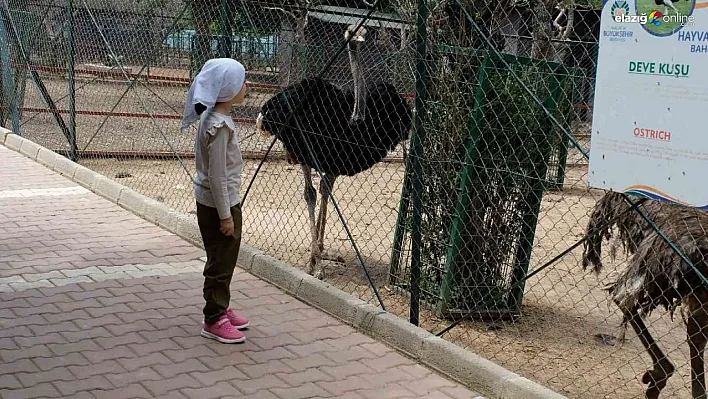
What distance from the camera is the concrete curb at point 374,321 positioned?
4.45m

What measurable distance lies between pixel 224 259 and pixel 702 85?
2.76 meters

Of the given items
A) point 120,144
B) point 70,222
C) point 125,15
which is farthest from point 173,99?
point 70,222

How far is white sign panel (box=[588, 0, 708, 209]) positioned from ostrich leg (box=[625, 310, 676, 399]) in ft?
3.93

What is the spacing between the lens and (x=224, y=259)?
5023 millimetres

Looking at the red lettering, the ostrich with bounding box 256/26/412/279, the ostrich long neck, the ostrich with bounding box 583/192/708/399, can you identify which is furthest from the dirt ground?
the red lettering

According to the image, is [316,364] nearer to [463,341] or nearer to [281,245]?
[463,341]

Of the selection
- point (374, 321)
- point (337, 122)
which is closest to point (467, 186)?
point (374, 321)

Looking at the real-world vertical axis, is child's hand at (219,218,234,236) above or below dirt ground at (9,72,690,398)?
above

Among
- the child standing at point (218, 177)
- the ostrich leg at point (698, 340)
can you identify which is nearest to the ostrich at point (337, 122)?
the child standing at point (218, 177)

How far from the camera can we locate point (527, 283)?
712 centimetres

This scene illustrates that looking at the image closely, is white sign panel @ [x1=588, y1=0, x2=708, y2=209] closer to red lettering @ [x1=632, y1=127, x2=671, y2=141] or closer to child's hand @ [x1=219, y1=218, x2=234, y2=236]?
red lettering @ [x1=632, y1=127, x2=671, y2=141]

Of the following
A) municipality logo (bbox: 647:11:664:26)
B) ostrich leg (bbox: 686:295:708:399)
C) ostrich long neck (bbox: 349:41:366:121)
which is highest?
municipality logo (bbox: 647:11:664:26)

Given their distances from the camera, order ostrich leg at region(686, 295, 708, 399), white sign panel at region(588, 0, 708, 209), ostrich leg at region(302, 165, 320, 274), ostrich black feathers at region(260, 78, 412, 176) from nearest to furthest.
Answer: white sign panel at region(588, 0, 708, 209) → ostrich leg at region(686, 295, 708, 399) → ostrich black feathers at region(260, 78, 412, 176) → ostrich leg at region(302, 165, 320, 274)

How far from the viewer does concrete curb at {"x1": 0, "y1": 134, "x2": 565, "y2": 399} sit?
4.45 meters
